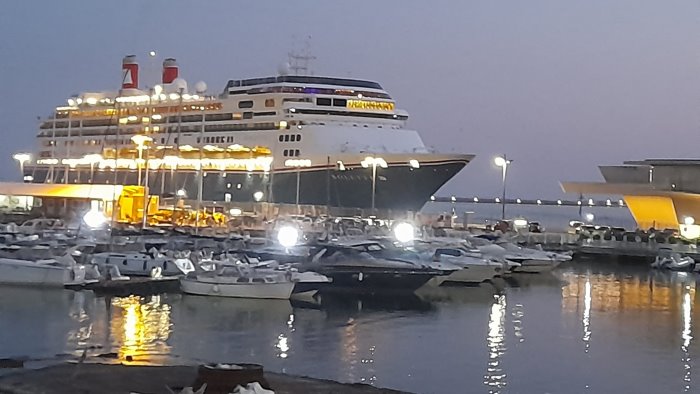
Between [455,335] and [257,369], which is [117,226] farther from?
[257,369]

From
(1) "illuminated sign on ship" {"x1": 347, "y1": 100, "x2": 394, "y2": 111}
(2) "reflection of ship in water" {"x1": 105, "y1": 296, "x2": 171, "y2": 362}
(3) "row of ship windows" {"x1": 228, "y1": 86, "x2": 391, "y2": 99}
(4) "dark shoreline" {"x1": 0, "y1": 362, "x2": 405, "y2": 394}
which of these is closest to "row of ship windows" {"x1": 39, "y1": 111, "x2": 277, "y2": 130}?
(3) "row of ship windows" {"x1": 228, "y1": 86, "x2": 391, "y2": 99}

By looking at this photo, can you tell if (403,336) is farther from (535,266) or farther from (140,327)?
(535,266)

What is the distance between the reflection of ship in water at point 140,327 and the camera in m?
17.0

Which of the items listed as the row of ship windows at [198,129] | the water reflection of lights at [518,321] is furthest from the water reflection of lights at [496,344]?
the row of ship windows at [198,129]

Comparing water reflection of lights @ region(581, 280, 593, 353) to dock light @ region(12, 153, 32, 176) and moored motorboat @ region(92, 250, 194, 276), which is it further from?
dock light @ region(12, 153, 32, 176)

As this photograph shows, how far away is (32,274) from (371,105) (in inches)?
1400

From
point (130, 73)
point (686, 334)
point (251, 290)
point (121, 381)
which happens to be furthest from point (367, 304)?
point (130, 73)

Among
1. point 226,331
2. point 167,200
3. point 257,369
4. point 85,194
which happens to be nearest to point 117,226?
point 85,194

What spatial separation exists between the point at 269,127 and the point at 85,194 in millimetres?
14076

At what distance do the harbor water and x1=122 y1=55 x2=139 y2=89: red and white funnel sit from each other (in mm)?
48286

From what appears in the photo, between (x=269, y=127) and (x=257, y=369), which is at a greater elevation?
(x=269, y=127)

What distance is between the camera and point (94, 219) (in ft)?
140

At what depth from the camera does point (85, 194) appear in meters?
49.0

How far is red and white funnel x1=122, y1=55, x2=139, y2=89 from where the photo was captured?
238 feet
